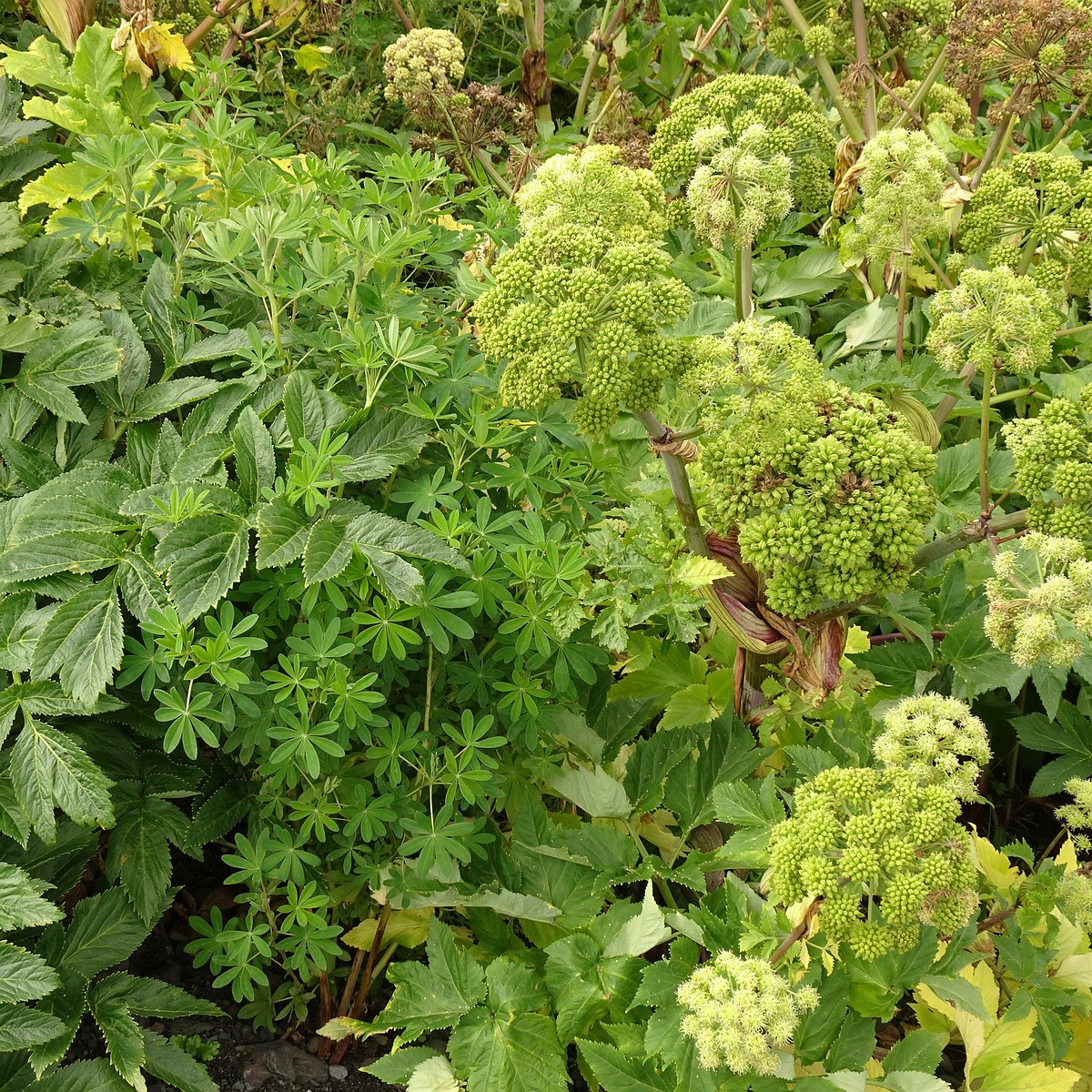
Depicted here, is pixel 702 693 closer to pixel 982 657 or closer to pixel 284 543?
pixel 982 657

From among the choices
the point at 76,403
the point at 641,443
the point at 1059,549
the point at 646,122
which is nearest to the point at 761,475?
the point at 1059,549

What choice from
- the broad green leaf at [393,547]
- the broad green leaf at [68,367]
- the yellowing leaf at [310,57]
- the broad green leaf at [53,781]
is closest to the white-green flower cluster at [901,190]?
A: the broad green leaf at [393,547]

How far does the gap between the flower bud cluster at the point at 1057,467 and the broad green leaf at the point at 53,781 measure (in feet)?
5.35

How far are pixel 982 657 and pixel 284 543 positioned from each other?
142cm

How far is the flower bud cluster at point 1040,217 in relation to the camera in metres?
2.20

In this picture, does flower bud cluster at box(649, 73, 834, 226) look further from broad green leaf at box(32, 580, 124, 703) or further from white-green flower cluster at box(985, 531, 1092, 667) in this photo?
broad green leaf at box(32, 580, 124, 703)

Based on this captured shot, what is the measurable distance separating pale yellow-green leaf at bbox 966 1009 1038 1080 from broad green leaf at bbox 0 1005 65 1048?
65.1 inches

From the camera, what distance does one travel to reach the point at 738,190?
200cm

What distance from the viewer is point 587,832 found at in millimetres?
2152

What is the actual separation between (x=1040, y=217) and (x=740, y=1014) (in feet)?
5.67

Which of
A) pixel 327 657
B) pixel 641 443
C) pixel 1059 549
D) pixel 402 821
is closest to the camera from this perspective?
pixel 1059 549

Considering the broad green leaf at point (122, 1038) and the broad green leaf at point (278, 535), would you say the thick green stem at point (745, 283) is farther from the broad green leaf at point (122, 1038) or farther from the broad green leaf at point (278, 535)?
the broad green leaf at point (122, 1038)

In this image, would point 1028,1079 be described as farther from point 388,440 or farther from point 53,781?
point 53,781

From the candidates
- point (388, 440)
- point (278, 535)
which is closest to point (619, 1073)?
point (278, 535)
